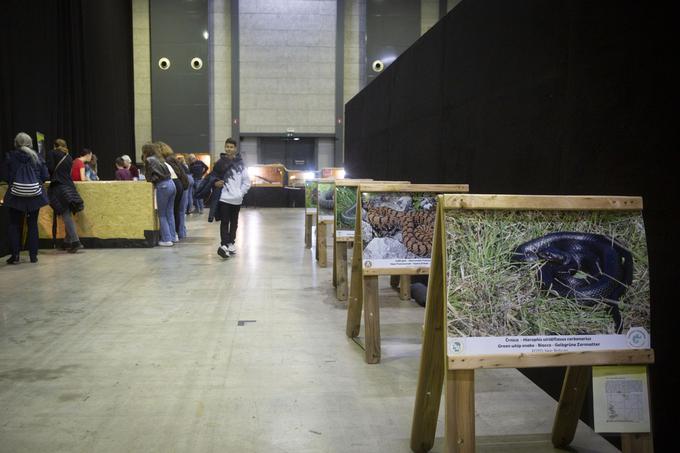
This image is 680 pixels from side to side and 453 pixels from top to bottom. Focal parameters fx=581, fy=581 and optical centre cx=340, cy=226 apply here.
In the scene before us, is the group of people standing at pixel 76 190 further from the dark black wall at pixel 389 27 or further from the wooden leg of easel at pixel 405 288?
the dark black wall at pixel 389 27

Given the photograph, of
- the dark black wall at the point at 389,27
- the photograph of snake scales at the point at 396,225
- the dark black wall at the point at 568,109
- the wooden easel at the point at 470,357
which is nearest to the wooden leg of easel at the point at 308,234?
the dark black wall at the point at 568,109

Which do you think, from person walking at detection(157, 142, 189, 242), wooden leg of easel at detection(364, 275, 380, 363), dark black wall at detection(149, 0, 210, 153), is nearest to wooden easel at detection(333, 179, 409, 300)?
wooden leg of easel at detection(364, 275, 380, 363)

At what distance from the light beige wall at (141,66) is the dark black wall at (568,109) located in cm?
1903

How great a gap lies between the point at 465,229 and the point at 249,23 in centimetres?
2220

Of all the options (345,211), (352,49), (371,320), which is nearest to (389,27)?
(352,49)

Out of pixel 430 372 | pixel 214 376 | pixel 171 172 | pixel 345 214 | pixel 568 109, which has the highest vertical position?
pixel 568 109

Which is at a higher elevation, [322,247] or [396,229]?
[396,229]

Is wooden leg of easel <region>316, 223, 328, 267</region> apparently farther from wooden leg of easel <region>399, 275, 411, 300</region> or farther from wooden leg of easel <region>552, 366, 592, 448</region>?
wooden leg of easel <region>552, 366, 592, 448</region>

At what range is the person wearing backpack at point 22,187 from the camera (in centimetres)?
775

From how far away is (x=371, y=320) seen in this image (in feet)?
13.3

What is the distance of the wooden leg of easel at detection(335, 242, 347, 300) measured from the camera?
5781 millimetres

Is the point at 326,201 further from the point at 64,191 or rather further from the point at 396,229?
the point at 64,191

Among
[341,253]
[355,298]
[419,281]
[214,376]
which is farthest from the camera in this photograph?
[419,281]

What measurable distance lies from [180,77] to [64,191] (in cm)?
1525
